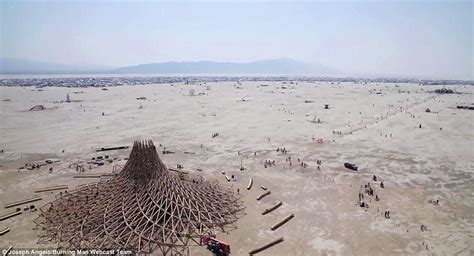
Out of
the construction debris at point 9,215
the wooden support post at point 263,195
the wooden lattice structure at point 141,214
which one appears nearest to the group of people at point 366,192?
the wooden support post at point 263,195

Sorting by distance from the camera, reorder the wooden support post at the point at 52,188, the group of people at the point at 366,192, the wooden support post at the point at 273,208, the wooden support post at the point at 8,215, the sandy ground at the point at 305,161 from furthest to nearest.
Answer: the wooden support post at the point at 52,188, the group of people at the point at 366,192, the wooden support post at the point at 273,208, the wooden support post at the point at 8,215, the sandy ground at the point at 305,161

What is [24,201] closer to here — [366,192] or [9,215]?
[9,215]

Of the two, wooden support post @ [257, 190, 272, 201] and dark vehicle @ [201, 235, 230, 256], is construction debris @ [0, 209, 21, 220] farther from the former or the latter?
wooden support post @ [257, 190, 272, 201]

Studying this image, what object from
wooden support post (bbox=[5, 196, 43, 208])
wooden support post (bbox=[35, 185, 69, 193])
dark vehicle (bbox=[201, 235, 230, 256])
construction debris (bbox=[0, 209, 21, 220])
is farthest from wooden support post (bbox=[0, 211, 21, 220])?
dark vehicle (bbox=[201, 235, 230, 256])

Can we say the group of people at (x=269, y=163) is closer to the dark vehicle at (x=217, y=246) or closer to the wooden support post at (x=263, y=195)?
the wooden support post at (x=263, y=195)

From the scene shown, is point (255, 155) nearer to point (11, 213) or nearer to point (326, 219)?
point (326, 219)
